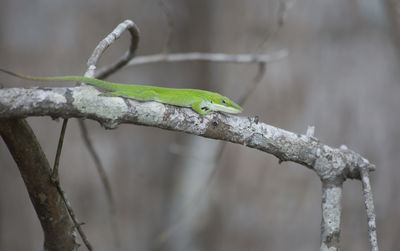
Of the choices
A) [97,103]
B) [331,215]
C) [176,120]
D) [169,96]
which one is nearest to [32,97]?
[97,103]

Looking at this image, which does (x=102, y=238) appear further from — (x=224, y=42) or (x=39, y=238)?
(x=224, y=42)

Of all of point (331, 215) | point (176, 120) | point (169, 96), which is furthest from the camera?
point (169, 96)

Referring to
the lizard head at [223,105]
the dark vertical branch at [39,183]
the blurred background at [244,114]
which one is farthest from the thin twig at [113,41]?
the blurred background at [244,114]

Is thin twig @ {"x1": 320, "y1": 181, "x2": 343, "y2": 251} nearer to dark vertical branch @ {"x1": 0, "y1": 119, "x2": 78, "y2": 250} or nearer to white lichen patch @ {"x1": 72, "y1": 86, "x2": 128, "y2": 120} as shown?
white lichen patch @ {"x1": 72, "y1": 86, "x2": 128, "y2": 120}

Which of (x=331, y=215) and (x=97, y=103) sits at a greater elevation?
(x=97, y=103)

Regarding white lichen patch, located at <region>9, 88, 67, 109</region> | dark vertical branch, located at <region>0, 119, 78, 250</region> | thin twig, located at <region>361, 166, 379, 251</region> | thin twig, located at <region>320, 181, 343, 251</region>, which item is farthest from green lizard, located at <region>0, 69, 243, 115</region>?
thin twig, located at <region>361, 166, 379, 251</region>

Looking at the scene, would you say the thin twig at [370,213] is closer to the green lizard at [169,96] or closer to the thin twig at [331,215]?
the thin twig at [331,215]

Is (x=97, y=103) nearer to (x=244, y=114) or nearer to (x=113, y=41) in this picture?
(x=113, y=41)
